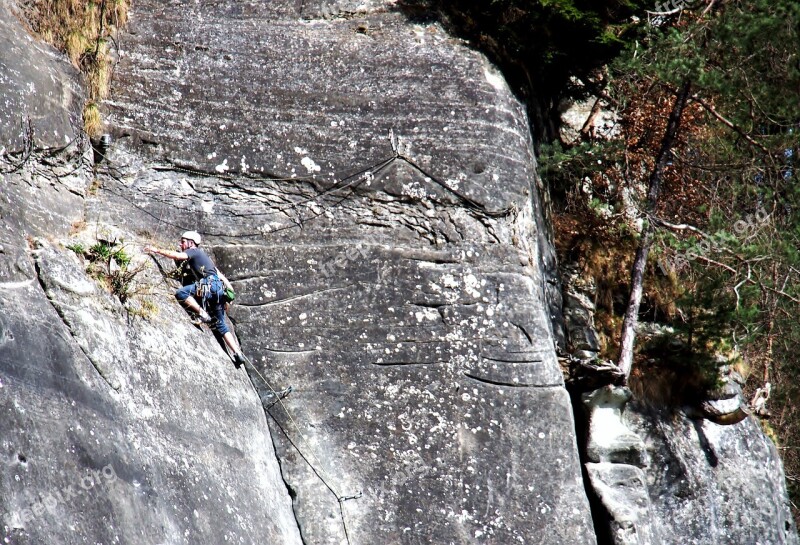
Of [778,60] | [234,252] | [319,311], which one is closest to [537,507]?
[319,311]

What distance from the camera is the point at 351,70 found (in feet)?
32.3

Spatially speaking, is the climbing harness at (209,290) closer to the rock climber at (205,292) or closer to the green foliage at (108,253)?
the rock climber at (205,292)

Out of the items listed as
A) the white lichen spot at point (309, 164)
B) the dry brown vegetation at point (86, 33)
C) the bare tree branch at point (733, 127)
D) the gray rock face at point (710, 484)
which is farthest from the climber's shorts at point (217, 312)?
the bare tree branch at point (733, 127)

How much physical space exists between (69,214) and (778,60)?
7446 mm

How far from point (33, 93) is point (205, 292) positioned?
2.36 m

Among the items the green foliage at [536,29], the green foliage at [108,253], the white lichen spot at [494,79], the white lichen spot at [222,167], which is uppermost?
the green foliage at [536,29]

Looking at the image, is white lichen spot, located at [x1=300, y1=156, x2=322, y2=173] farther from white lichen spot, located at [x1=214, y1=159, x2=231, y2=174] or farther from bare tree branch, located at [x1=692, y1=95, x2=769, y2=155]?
bare tree branch, located at [x1=692, y1=95, x2=769, y2=155]

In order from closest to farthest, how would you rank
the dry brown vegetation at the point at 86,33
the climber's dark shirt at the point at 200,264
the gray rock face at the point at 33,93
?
the gray rock face at the point at 33,93
the climber's dark shirt at the point at 200,264
the dry brown vegetation at the point at 86,33

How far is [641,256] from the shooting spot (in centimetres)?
1032

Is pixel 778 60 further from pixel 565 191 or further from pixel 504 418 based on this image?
pixel 504 418

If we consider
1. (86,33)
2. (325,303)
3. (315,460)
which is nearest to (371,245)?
(325,303)

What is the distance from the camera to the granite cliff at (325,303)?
7.00 m

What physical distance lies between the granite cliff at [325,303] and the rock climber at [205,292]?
156mm

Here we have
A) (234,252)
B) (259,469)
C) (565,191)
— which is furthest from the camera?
(565,191)
